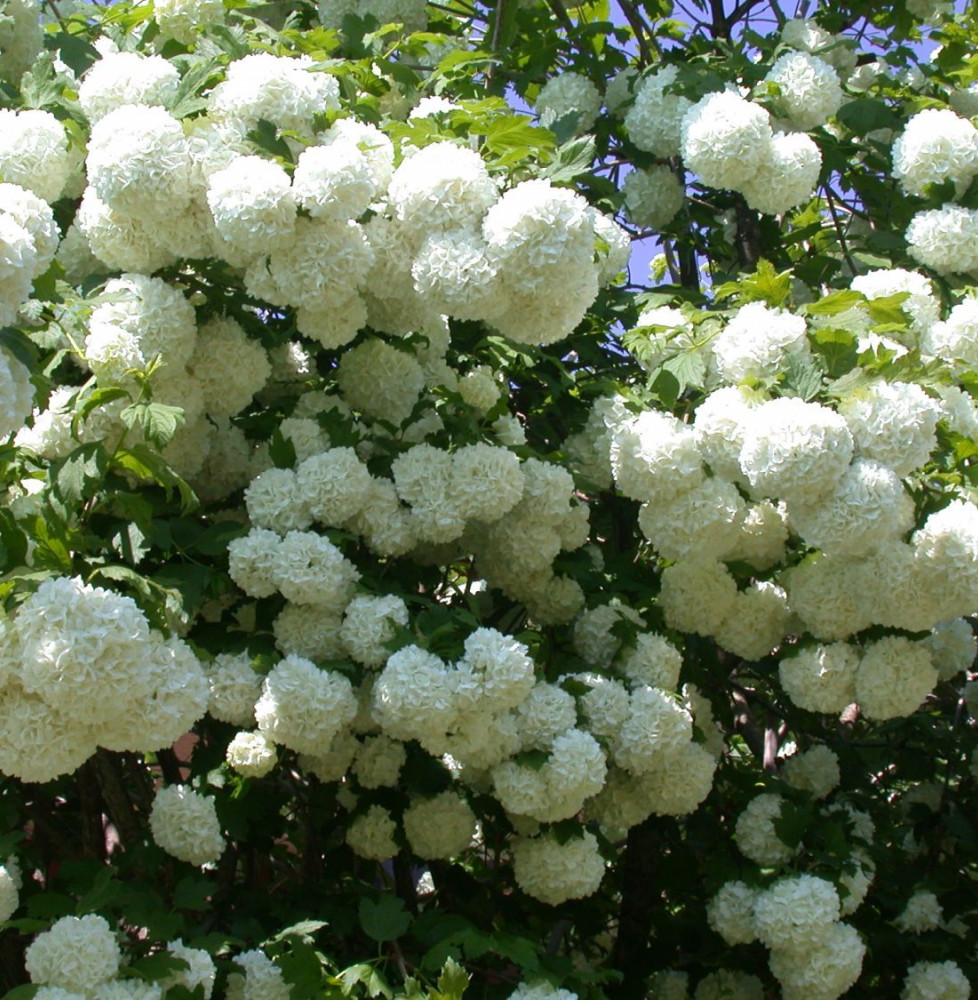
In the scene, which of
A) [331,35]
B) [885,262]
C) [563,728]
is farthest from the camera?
[885,262]

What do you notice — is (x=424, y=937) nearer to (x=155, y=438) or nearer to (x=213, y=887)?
(x=213, y=887)

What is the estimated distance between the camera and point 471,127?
321cm

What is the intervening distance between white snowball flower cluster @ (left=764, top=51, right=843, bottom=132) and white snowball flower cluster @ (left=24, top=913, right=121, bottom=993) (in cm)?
288

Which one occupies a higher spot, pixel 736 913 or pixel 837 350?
pixel 837 350

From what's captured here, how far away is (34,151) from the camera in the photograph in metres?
3.09

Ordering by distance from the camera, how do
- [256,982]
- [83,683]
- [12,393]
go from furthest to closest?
[256,982] < [83,683] < [12,393]

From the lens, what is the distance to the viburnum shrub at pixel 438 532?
109 inches

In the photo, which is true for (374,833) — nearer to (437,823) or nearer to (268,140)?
(437,823)

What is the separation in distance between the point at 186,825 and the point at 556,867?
85 cm

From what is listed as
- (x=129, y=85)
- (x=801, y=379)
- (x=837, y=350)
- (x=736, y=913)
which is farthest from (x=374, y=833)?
(x=129, y=85)

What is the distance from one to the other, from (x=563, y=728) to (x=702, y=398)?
2.93 feet

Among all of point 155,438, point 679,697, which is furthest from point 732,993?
point 155,438

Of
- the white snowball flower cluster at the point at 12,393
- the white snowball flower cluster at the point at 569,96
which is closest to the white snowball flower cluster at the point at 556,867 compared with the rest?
the white snowball flower cluster at the point at 12,393

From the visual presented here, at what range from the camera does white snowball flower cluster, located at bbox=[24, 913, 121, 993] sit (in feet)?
8.08
